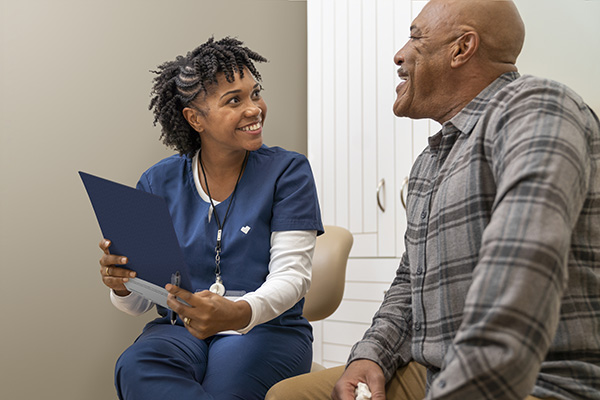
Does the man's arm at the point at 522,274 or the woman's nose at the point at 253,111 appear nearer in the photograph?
the man's arm at the point at 522,274

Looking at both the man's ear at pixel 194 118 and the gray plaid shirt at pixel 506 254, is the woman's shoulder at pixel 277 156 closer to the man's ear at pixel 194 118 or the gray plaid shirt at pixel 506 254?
the man's ear at pixel 194 118

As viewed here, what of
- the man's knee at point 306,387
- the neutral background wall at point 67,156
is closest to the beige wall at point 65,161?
the neutral background wall at point 67,156

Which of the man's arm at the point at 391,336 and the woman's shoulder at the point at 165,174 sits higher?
the woman's shoulder at the point at 165,174

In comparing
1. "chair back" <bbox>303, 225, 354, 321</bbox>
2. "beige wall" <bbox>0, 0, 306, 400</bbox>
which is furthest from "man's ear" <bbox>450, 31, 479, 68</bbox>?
"beige wall" <bbox>0, 0, 306, 400</bbox>

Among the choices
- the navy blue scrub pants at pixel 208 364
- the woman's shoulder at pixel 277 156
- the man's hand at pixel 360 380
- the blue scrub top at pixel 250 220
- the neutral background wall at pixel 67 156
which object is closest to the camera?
the man's hand at pixel 360 380

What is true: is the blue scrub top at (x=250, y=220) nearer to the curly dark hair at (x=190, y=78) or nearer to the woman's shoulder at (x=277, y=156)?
the woman's shoulder at (x=277, y=156)

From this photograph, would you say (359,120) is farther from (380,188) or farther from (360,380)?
(360,380)

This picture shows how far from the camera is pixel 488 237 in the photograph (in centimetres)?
68

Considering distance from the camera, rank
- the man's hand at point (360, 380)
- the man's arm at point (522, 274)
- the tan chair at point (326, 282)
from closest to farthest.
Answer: the man's arm at point (522, 274)
the man's hand at point (360, 380)
the tan chair at point (326, 282)

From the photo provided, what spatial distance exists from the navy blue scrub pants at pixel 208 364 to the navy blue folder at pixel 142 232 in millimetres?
139

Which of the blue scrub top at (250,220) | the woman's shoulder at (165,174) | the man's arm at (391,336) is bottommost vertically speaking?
the man's arm at (391,336)

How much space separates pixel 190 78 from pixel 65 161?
803 mm

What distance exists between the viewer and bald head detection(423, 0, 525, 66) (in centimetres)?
108

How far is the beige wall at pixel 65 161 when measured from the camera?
1.94m
